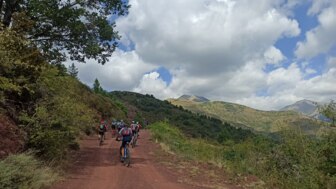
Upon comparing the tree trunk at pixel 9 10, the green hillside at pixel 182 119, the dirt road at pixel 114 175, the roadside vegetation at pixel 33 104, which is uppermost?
the green hillside at pixel 182 119

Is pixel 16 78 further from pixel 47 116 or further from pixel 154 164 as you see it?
pixel 154 164

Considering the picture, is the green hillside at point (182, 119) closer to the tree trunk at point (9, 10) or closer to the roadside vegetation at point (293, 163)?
the roadside vegetation at point (293, 163)

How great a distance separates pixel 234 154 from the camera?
2280cm

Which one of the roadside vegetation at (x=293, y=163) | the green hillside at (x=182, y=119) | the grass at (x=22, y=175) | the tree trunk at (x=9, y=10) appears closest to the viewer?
the grass at (x=22, y=175)

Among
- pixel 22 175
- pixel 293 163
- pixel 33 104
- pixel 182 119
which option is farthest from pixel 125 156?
pixel 182 119

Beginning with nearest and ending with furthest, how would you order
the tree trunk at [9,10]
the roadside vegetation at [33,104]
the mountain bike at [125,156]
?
the roadside vegetation at [33,104] → the tree trunk at [9,10] → the mountain bike at [125,156]

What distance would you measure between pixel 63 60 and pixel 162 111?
155 metres

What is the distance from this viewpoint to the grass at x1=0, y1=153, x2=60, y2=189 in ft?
31.6

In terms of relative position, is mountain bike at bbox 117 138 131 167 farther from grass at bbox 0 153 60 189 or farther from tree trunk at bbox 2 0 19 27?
tree trunk at bbox 2 0 19 27

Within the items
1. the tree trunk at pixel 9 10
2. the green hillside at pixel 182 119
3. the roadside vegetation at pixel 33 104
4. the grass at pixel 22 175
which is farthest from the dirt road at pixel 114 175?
the green hillside at pixel 182 119

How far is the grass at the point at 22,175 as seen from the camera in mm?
9632

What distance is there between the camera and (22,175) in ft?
34.8

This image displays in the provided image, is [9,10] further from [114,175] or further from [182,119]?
[182,119]

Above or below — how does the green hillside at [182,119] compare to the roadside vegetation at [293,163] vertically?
above
